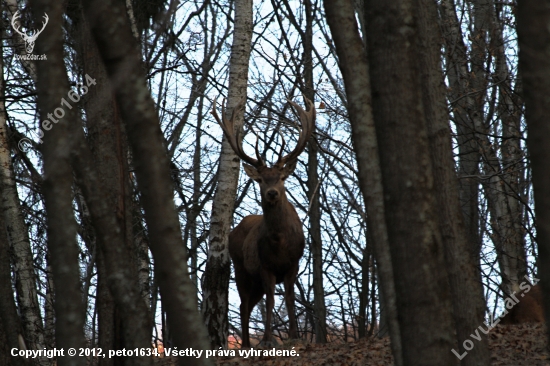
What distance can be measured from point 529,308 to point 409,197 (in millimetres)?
5971

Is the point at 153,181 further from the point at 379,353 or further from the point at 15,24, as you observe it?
the point at 15,24

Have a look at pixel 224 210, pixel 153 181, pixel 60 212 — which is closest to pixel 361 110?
pixel 153 181

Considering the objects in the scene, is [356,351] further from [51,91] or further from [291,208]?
[51,91]

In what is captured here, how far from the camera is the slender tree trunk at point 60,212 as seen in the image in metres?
3.65

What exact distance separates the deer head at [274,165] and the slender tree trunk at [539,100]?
6.19 metres

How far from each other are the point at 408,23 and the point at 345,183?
16.2 meters

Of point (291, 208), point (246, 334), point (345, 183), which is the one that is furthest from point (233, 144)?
point (345, 183)

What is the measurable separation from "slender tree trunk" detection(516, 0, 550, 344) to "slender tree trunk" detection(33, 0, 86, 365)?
6.80ft

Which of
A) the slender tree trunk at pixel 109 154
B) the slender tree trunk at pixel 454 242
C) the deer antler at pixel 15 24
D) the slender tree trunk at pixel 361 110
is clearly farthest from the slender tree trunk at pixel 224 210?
the slender tree trunk at pixel 361 110

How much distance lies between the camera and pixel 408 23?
3963 mm

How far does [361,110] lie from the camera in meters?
4.36

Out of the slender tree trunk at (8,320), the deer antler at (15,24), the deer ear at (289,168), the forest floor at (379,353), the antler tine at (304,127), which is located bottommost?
the forest floor at (379,353)

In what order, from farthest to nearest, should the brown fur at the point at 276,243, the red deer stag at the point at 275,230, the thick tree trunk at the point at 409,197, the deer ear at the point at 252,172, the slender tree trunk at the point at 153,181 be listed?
the deer ear at the point at 252,172, the brown fur at the point at 276,243, the red deer stag at the point at 275,230, the thick tree trunk at the point at 409,197, the slender tree trunk at the point at 153,181

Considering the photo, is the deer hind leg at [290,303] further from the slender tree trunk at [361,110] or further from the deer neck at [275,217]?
the slender tree trunk at [361,110]
